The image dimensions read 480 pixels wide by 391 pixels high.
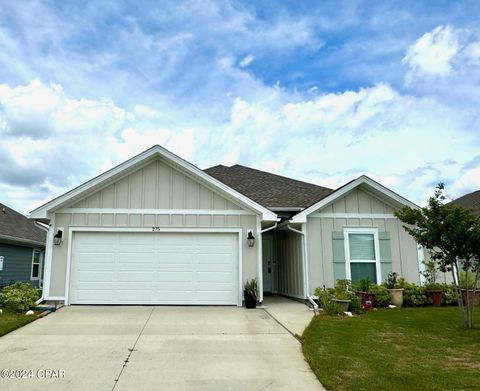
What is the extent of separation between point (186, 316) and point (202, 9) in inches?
325

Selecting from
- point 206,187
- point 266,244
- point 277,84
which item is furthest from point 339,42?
point 266,244

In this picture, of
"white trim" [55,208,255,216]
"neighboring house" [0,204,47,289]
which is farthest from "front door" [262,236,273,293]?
"neighboring house" [0,204,47,289]

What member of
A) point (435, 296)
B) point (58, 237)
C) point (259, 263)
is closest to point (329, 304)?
point (259, 263)

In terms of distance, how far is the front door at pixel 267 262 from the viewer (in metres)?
14.9

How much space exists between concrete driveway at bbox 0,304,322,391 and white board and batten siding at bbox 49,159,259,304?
186cm

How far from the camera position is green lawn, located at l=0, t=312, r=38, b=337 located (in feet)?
25.1

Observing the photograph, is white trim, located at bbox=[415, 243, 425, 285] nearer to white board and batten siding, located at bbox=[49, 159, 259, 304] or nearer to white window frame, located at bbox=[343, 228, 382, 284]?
white window frame, located at bbox=[343, 228, 382, 284]

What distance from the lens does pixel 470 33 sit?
11.4m

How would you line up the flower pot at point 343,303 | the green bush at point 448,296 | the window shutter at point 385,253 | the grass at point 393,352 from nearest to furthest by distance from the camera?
1. the grass at point 393,352
2. the flower pot at point 343,303
3. the green bush at point 448,296
4. the window shutter at point 385,253

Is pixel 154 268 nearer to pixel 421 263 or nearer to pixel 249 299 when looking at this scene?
pixel 249 299

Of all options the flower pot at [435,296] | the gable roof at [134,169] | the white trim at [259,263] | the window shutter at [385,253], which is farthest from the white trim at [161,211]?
the flower pot at [435,296]

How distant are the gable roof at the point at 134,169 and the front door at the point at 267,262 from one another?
3.74m

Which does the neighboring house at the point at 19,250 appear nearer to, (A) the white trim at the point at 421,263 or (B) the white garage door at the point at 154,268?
(B) the white garage door at the point at 154,268

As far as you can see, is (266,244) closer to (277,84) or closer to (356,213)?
(356,213)
